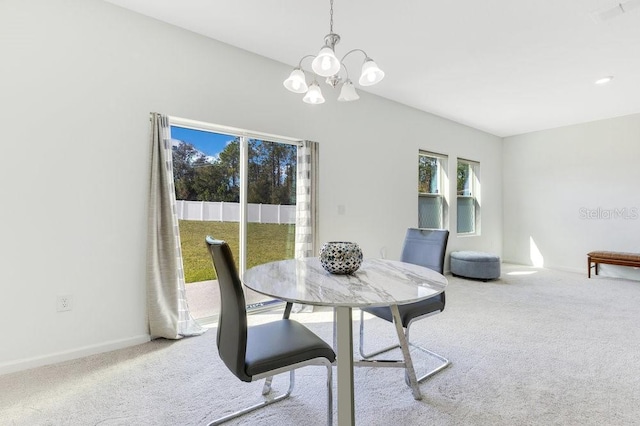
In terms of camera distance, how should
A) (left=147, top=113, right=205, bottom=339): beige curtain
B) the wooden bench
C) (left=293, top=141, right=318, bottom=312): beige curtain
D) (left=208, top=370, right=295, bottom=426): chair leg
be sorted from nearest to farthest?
→ 1. (left=208, top=370, right=295, bottom=426): chair leg
2. (left=147, top=113, right=205, bottom=339): beige curtain
3. (left=293, top=141, right=318, bottom=312): beige curtain
4. the wooden bench

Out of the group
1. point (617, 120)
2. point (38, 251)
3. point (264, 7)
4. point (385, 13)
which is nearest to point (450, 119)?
point (617, 120)

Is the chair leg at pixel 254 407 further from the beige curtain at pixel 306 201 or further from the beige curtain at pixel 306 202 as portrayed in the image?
the beige curtain at pixel 306 201

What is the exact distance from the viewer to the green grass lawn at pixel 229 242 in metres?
2.86

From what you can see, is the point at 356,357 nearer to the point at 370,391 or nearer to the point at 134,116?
the point at 370,391

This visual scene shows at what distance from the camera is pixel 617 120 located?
4.91 meters

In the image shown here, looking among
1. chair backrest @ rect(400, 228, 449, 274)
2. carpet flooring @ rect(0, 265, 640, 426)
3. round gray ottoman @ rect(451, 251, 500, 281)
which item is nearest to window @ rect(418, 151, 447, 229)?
round gray ottoman @ rect(451, 251, 500, 281)

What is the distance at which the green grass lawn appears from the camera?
2.86 metres

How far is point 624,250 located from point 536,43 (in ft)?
13.5

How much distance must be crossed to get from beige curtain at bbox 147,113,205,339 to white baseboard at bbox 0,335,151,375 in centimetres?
15

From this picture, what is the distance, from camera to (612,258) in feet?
15.0

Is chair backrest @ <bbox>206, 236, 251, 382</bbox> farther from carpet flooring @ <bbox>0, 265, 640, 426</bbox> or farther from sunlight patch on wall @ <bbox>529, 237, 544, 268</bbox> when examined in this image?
sunlight patch on wall @ <bbox>529, 237, 544, 268</bbox>

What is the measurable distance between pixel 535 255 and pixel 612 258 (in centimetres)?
132

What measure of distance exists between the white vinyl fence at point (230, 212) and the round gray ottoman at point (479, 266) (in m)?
2.92

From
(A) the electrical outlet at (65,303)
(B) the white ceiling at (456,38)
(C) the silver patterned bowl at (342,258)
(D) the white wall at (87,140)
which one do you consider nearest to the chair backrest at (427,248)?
(C) the silver patterned bowl at (342,258)
